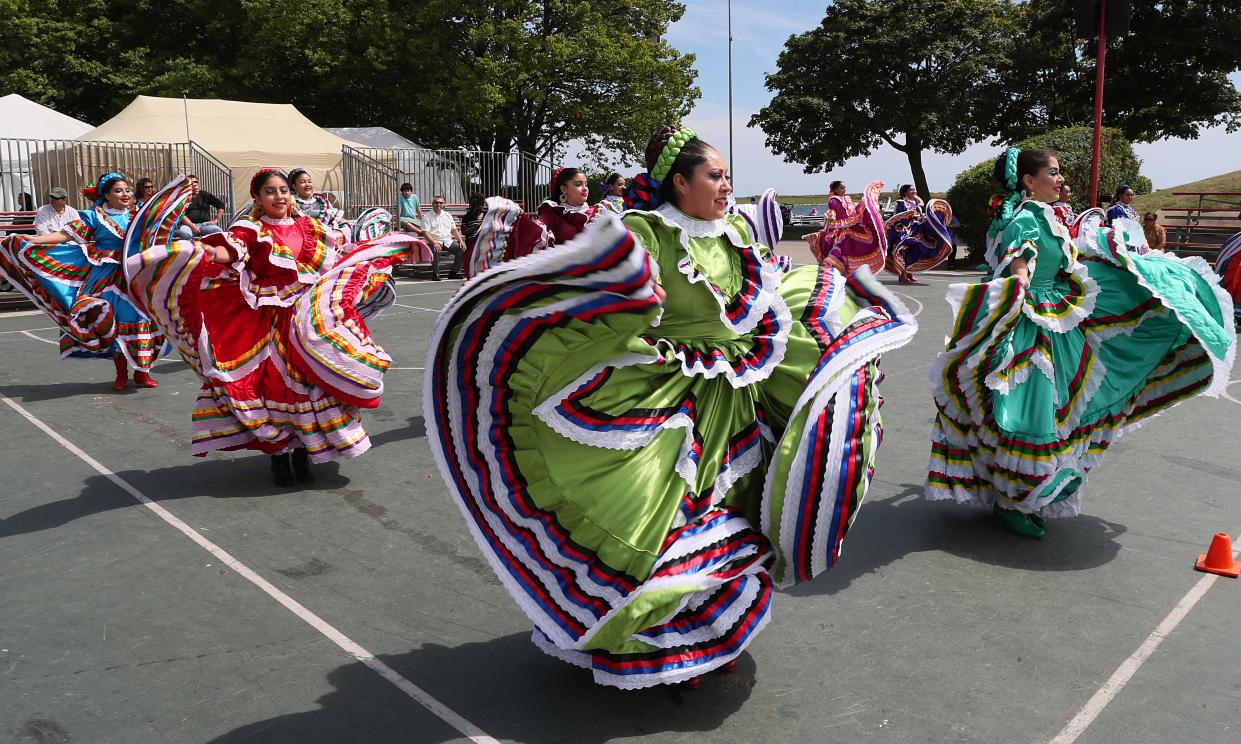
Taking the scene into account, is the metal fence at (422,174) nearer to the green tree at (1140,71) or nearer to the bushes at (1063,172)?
the bushes at (1063,172)

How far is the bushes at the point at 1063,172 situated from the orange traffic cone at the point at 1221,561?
17406 millimetres

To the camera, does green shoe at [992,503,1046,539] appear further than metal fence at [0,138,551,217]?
No

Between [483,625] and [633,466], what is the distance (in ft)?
4.26

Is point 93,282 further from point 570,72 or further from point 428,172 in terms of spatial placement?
point 570,72

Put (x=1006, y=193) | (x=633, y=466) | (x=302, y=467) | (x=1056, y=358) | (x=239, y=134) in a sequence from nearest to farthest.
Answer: (x=633, y=466)
(x=1056, y=358)
(x=1006, y=193)
(x=302, y=467)
(x=239, y=134)

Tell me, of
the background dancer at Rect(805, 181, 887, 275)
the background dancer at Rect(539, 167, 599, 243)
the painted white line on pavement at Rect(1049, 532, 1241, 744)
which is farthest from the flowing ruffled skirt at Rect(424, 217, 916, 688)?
the background dancer at Rect(805, 181, 887, 275)

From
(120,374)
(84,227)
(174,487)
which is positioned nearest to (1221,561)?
(174,487)

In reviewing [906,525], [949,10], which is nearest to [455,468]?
[906,525]

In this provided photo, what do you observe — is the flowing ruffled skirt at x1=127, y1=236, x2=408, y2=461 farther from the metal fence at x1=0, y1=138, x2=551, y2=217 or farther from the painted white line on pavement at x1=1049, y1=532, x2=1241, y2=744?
the metal fence at x1=0, y1=138, x2=551, y2=217

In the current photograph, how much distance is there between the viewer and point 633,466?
3039mm

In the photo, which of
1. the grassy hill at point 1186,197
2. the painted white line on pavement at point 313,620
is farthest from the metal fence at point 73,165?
the grassy hill at point 1186,197

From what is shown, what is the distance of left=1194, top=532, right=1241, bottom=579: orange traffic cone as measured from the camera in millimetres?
4488

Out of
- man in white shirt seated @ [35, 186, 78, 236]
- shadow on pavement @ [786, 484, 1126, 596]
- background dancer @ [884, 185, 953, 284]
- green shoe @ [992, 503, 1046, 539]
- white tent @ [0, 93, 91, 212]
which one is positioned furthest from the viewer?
white tent @ [0, 93, 91, 212]

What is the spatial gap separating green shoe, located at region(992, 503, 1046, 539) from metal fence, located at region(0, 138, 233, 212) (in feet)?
56.8
